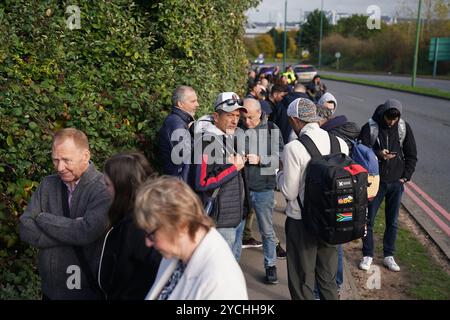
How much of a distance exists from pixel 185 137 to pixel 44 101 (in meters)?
1.36

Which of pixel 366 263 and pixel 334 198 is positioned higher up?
pixel 334 198

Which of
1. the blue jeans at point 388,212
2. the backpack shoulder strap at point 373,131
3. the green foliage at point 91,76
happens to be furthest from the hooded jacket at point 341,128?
the green foliage at point 91,76

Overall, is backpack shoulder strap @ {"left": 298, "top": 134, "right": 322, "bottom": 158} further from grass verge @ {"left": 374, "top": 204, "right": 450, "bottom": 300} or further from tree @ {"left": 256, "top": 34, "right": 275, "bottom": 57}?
tree @ {"left": 256, "top": 34, "right": 275, "bottom": 57}

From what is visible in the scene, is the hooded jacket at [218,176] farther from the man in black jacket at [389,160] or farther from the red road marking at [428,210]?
the red road marking at [428,210]

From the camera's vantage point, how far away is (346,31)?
75125 millimetres

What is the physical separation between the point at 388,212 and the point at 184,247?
150 inches

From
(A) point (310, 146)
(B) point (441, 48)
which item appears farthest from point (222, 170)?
(B) point (441, 48)

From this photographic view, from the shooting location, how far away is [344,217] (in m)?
3.35

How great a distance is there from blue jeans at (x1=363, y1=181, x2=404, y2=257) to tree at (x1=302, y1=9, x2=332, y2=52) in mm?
74739

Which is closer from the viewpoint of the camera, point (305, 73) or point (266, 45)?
point (305, 73)

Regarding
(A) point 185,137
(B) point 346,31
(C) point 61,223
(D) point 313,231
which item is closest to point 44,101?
(A) point 185,137

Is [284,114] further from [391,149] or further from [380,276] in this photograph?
[380,276]
